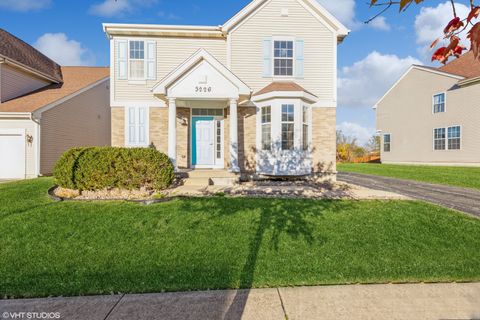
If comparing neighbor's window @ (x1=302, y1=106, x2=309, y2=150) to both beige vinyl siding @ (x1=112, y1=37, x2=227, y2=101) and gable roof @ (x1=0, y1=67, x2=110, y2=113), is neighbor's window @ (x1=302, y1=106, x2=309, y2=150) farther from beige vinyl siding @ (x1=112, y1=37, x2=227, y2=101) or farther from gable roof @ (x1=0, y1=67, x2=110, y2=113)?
gable roof @ (x1=0, y1=67, x2=110, y2=113)

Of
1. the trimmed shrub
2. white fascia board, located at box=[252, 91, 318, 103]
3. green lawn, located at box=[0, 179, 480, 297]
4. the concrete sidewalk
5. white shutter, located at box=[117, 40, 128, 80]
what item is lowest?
the concrete sidewalk

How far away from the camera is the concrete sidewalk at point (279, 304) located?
10.4ft

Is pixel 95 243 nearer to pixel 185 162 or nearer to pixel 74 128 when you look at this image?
pixel 185 162

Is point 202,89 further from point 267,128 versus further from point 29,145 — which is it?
point 29,145

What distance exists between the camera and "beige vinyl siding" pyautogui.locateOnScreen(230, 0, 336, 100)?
40.0 feet

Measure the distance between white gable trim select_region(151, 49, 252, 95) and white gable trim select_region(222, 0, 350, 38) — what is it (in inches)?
98.1

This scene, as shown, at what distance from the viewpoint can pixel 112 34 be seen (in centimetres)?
1200

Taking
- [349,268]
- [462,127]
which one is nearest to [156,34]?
[349,268]

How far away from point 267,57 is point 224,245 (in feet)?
30.8

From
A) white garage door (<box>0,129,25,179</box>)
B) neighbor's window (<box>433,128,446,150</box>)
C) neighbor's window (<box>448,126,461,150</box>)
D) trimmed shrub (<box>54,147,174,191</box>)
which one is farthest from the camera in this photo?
neighbor's window (<box>433,128,446,150</box>)

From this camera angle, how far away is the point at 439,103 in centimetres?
2256

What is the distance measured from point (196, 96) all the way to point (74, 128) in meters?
10.2

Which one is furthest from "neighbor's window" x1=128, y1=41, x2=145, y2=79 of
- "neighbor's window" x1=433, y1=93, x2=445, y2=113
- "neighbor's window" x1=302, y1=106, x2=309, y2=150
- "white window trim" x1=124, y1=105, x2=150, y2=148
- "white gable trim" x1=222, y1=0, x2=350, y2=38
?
"neighbor's window" x1=433, y1=93, x2=445, y2=113

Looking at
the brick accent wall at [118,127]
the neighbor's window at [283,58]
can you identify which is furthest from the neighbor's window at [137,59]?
the neighbor's window at [283,58]
